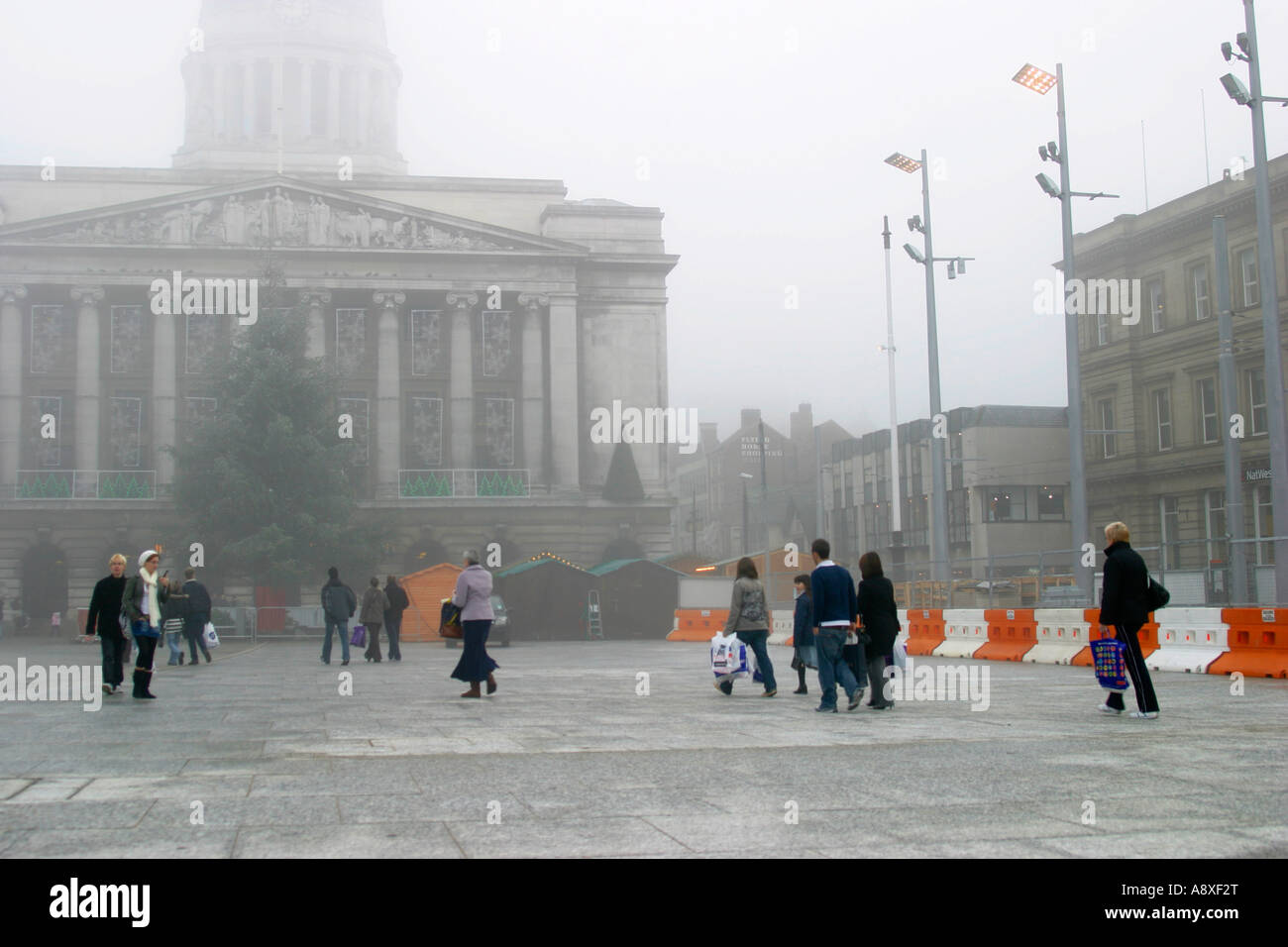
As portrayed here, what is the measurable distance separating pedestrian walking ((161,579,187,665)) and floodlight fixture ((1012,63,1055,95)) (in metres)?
21.1

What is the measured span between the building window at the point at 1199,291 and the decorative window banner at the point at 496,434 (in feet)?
95.0

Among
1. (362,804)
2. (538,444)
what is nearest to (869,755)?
(362,804)

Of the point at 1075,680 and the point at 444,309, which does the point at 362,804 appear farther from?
the point at 444,309

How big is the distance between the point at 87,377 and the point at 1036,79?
4287cm

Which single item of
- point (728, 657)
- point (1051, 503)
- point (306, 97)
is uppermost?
point (306, 97)

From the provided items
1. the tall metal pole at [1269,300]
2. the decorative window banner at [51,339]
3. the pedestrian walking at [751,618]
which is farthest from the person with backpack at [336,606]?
the decorative window banner at [51,339]

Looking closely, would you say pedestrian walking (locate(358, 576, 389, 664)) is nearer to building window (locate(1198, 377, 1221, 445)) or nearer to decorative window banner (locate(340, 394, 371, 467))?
decorative window banner (locate(340, 394, 371, 467))

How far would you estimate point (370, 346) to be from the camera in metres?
62.4

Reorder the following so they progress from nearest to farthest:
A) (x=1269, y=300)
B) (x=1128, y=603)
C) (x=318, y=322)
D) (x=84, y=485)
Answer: (x=1128, y=603) < (x=1269, y=300) < (x=84, y=485) < (x=318, y=322)

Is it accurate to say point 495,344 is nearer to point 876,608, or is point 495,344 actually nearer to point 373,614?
point 373,614

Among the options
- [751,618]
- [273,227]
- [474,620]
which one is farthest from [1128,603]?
[273,227]

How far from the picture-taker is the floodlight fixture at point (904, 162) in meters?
37.5

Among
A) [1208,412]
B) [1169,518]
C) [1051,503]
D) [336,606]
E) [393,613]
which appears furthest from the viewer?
[1051,503]

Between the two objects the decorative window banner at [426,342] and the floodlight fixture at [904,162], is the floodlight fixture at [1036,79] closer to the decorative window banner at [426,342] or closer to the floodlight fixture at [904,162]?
the floodlight fixture at [904,162]
